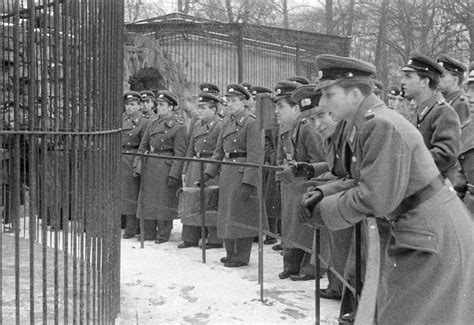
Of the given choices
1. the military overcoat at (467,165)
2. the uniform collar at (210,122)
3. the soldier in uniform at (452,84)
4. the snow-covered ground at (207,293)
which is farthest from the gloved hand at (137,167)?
the military overcoat at (467,165)

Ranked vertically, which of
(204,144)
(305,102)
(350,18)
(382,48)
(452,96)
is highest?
(350,18)

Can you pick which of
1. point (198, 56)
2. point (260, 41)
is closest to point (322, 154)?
point (260, 41)

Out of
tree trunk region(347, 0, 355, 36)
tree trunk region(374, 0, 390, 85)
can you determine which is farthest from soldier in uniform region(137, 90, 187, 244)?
tree trunk region(347, 0, 355, 36)

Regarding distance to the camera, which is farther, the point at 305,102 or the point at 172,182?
the point at 172,182

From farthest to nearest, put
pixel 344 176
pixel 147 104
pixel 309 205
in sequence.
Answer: pixel 147 104, pixel 344 176, pixel 309 205

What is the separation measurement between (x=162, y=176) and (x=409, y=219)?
6672 mm

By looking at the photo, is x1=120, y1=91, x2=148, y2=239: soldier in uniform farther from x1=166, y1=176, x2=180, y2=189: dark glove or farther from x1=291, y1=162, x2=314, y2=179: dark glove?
x1=291, y1=162, x2=314, y2=179: dark glove

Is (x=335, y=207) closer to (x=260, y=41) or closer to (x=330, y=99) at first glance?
(x=330, y=99)

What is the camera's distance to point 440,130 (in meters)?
5.63

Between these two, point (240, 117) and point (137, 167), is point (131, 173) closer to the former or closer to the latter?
point (137, 167)

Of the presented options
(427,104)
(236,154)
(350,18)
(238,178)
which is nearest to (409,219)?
(427,104)

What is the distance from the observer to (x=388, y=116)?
327cm

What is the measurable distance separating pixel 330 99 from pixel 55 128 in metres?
1.45

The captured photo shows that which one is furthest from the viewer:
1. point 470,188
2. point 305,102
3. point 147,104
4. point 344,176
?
point 147,104
